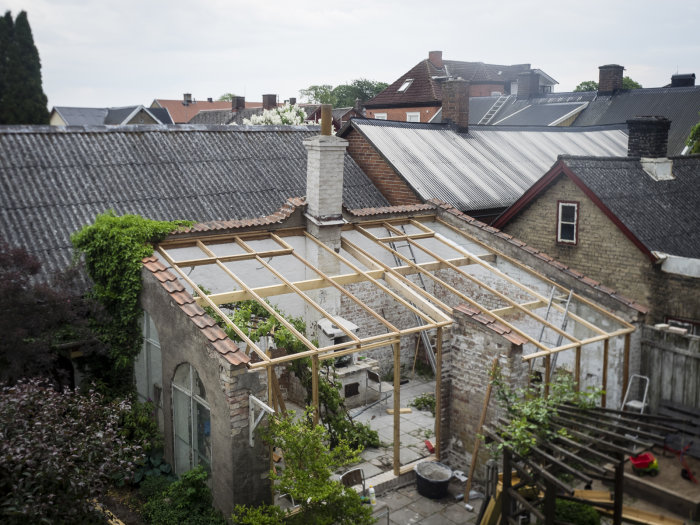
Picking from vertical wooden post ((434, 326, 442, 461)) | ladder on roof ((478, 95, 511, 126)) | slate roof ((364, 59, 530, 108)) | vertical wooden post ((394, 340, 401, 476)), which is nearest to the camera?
vertical wooden post ((394, 340, 401, 476))

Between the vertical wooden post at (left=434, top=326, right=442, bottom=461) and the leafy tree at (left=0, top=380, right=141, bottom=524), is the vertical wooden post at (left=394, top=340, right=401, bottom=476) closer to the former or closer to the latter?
the vertical wooden post at (left=434, top=326, right=442, bottom=461)

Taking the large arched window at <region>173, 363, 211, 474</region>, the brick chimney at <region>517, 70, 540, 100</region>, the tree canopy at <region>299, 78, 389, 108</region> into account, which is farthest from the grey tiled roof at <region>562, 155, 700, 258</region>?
the tree canopy at <region>299, 78, 389, 108</region>

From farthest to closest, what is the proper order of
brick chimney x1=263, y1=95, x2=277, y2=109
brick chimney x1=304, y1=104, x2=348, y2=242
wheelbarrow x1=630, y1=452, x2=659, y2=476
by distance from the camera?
brick chimney x1=263, y1=95, x2=277, y2=109 < brick chimney x1=304, y1=104, x2=348, y2=242 < wheelbarrow x1=630, y1=452, x2=659, y2=476

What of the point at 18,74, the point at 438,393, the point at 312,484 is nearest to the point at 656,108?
the point at 438,393

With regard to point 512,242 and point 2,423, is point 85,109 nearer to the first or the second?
point 512,242

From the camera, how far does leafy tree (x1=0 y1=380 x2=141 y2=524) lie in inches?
276

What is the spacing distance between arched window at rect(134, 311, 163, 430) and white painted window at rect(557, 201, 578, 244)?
→ 10296mm

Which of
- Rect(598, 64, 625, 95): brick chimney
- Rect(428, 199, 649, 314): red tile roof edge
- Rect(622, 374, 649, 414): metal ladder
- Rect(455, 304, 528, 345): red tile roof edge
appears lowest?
Rect(622, 374, 649, 414): metal ladder

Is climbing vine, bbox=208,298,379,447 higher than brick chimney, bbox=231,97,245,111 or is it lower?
lower

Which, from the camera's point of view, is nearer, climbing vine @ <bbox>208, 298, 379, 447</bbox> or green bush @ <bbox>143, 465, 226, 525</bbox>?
green bush @ <bbox>143, 465, 226, 525</bbox>

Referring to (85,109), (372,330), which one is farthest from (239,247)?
(85,109)

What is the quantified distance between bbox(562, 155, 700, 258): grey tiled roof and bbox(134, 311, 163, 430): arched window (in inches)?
410

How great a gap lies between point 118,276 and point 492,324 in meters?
6.45

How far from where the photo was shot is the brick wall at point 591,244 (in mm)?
14641
